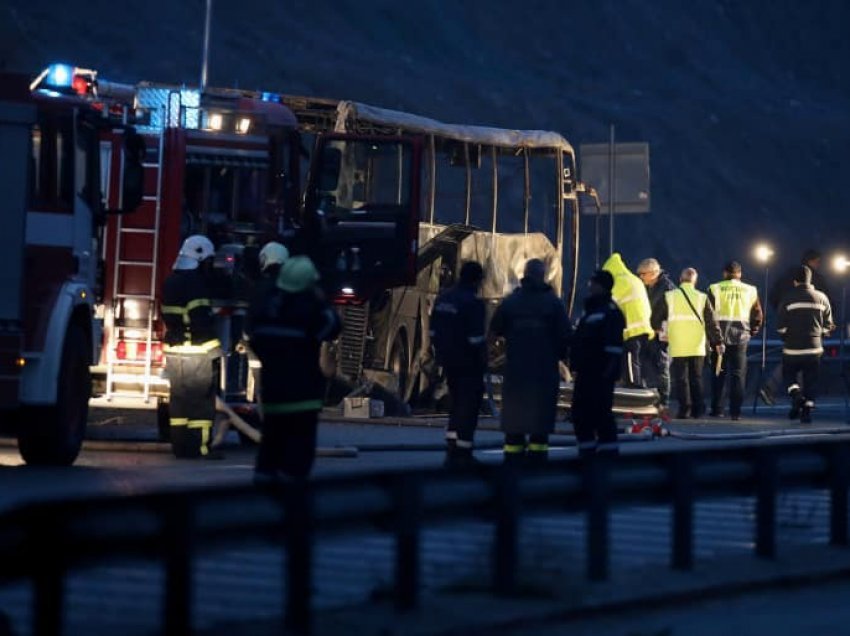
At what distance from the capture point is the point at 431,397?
27.7 meters

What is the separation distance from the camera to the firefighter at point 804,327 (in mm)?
26375

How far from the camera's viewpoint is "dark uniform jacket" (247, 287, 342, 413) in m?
11.7

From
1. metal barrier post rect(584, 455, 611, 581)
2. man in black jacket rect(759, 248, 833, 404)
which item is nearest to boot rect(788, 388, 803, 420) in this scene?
man in black jacket rect(759, 248, 833, 404)

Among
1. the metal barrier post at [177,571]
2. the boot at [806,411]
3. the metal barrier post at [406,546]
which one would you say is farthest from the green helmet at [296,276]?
the boot at [806,411]

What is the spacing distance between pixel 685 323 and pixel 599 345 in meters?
10.8

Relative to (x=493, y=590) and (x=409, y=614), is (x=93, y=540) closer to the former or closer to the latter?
(x=409, y=614)

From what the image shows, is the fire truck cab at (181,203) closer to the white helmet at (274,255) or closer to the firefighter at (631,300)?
the white helmet at (274,255)

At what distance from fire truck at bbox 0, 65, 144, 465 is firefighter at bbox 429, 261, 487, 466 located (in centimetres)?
263

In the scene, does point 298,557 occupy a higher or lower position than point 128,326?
lower

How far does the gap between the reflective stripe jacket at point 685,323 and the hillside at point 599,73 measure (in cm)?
3726

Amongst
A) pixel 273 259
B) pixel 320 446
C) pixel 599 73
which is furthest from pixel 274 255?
pixel 599 73

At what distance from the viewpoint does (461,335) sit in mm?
17172

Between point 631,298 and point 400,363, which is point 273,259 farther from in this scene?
point 400,363

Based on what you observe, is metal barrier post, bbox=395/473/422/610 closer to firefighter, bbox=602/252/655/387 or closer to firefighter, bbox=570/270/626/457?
firefighter, bbox=570/270/626/457
